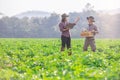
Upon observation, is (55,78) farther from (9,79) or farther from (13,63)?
(13,63)

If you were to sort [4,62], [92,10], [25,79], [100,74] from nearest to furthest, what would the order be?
[100,74] < [25,79] < [4,62] < [92,10]

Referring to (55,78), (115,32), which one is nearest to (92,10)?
(115,32)

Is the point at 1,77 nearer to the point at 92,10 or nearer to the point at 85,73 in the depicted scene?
the point at 85,73

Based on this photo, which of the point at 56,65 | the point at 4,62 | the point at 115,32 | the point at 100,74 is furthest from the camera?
the point at 115,32

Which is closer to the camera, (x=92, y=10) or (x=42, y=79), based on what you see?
(x=42, y=79)

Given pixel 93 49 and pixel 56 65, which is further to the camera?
pixel 93 49

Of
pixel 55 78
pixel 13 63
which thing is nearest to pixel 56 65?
pixel 13 63

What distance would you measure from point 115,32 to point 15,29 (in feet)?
76.0

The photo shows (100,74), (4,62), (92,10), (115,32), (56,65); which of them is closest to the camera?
(100,74)

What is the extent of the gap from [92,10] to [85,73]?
369 feet

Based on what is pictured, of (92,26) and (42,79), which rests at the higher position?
(92,26)

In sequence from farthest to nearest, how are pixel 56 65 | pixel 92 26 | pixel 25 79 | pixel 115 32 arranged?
pixel 115 32, pixel 92 26, pixel 56 65, pixel 25 79

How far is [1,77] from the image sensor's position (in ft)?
28.9

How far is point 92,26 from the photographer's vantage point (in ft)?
47.9
